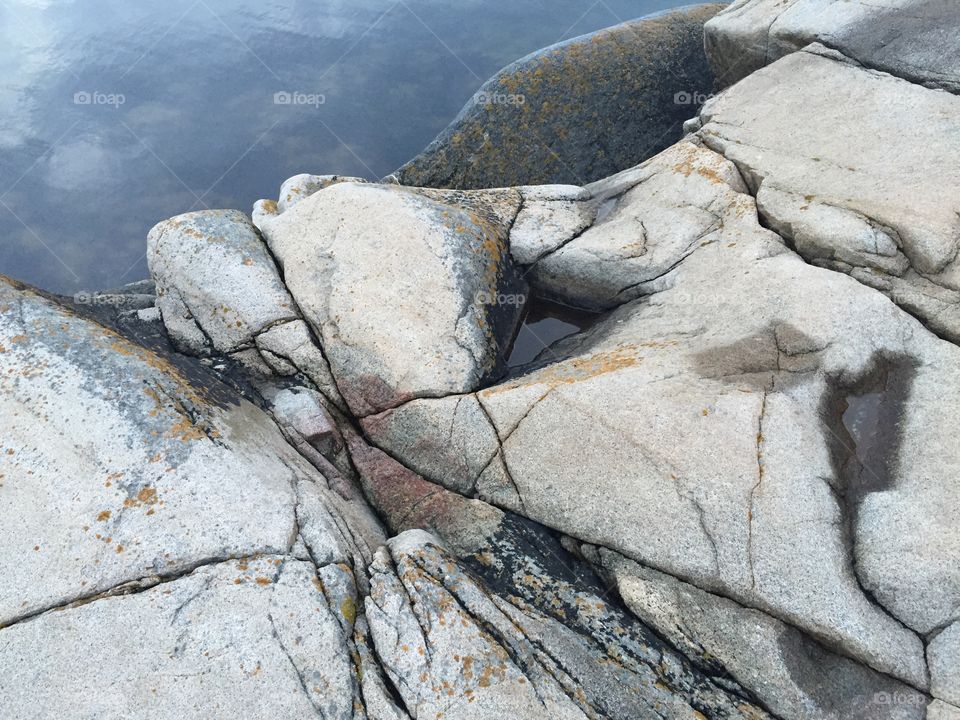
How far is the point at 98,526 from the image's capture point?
216 inches

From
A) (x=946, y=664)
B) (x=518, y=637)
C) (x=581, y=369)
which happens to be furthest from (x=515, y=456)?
(x=946, y=664)

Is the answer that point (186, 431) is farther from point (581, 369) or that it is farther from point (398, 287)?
point (581, 369)

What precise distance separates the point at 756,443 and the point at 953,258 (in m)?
3.18

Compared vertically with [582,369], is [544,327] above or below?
below

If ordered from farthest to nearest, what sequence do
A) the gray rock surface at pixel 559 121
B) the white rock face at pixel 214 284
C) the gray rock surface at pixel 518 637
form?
1. the gray rock surface at pixel 559 121
2. the white rock face at pixel 214 284
3. the gray rock surface at pixel 518 637

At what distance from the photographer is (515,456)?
6762mm

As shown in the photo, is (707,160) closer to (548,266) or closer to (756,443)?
(548,266)

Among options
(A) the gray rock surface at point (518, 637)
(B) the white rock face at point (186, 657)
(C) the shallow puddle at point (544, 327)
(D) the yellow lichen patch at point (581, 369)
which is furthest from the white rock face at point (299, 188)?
(B) the white rock face at point (186, 657)

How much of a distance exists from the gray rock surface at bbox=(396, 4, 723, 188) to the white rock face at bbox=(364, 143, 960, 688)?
19.0 ft

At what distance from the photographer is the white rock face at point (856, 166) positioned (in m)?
6.97

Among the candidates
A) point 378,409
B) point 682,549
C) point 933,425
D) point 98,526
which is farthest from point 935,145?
point 98,526

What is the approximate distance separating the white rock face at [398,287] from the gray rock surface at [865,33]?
5927 mm

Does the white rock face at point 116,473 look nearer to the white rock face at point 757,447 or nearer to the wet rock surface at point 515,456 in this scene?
the wet rock surface at point 515,456

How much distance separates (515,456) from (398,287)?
2.62 metres
